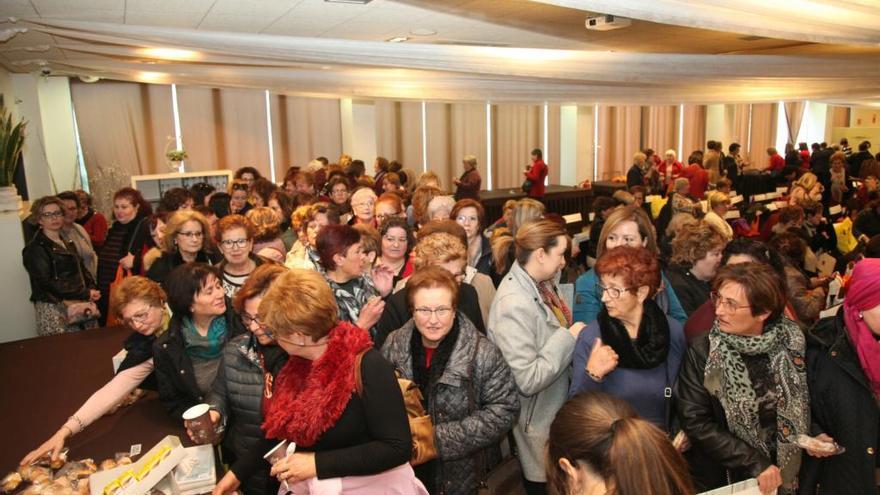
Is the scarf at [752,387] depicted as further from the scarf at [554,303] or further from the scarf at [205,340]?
the scarf at [205,340]

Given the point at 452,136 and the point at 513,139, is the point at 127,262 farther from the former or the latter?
the point at 513,139

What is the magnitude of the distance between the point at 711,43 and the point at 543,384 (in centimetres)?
503

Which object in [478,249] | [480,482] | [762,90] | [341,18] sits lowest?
[480,482]

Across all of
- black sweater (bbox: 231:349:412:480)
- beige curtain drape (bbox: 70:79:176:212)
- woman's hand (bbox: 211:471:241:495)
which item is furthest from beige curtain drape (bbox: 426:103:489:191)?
black sweater (bbox: 231:349:412:480)

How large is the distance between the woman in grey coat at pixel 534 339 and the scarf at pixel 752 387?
520 mm

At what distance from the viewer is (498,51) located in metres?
3.97

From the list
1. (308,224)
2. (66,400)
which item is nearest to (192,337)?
(66,400)

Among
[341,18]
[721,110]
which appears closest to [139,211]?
[341,18]

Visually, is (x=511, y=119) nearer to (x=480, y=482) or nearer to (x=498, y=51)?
(x=498, y=51)

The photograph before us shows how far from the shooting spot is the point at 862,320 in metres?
2.00

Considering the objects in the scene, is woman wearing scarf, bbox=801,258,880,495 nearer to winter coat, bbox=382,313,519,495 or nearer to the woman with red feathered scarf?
winter coat, bbox=382,313,519,495

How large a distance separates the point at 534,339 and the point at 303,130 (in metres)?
9.01

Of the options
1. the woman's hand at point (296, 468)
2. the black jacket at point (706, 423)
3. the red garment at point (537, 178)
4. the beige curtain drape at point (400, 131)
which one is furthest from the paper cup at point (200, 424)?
the beige curtain drape at point (400, 131)

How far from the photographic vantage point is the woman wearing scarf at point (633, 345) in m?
2.05
